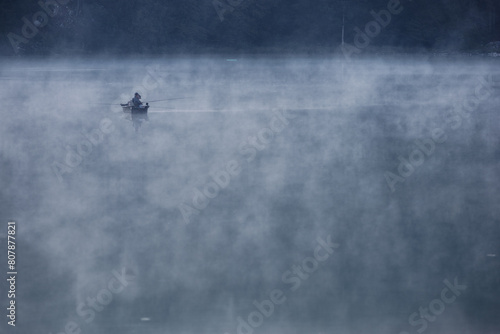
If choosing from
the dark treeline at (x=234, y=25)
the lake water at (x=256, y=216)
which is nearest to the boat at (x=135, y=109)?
the lake water at (x=256, y=216)

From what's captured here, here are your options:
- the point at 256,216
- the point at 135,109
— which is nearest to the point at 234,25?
the point at 135,109

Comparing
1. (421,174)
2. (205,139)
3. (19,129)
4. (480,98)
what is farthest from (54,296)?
(480,98)

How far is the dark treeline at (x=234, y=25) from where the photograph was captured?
52156mm

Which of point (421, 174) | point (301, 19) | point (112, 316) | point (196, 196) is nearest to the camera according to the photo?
point (112, 316)

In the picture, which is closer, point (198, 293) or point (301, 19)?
point (198, 293)

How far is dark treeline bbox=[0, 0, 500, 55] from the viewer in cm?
5216

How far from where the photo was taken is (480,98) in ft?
84.1

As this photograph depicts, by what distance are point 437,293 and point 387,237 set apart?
2.07m

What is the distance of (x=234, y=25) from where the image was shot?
54594 millimetres

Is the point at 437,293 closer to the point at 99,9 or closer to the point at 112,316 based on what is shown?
the point at 112,316

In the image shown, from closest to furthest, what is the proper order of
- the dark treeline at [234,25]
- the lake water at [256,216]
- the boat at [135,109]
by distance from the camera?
the lake water at [256,216]
the boat at [135,109]
the dark treeline at [234,25]

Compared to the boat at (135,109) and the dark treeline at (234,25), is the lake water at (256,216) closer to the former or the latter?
the boat at (135,109)

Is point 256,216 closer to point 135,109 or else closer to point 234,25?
point 135,109

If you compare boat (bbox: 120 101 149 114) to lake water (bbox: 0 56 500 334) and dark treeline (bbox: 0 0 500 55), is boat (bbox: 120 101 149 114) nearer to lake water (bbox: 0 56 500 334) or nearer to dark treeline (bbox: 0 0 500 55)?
lake water (bbox: 0 56 500 334)
